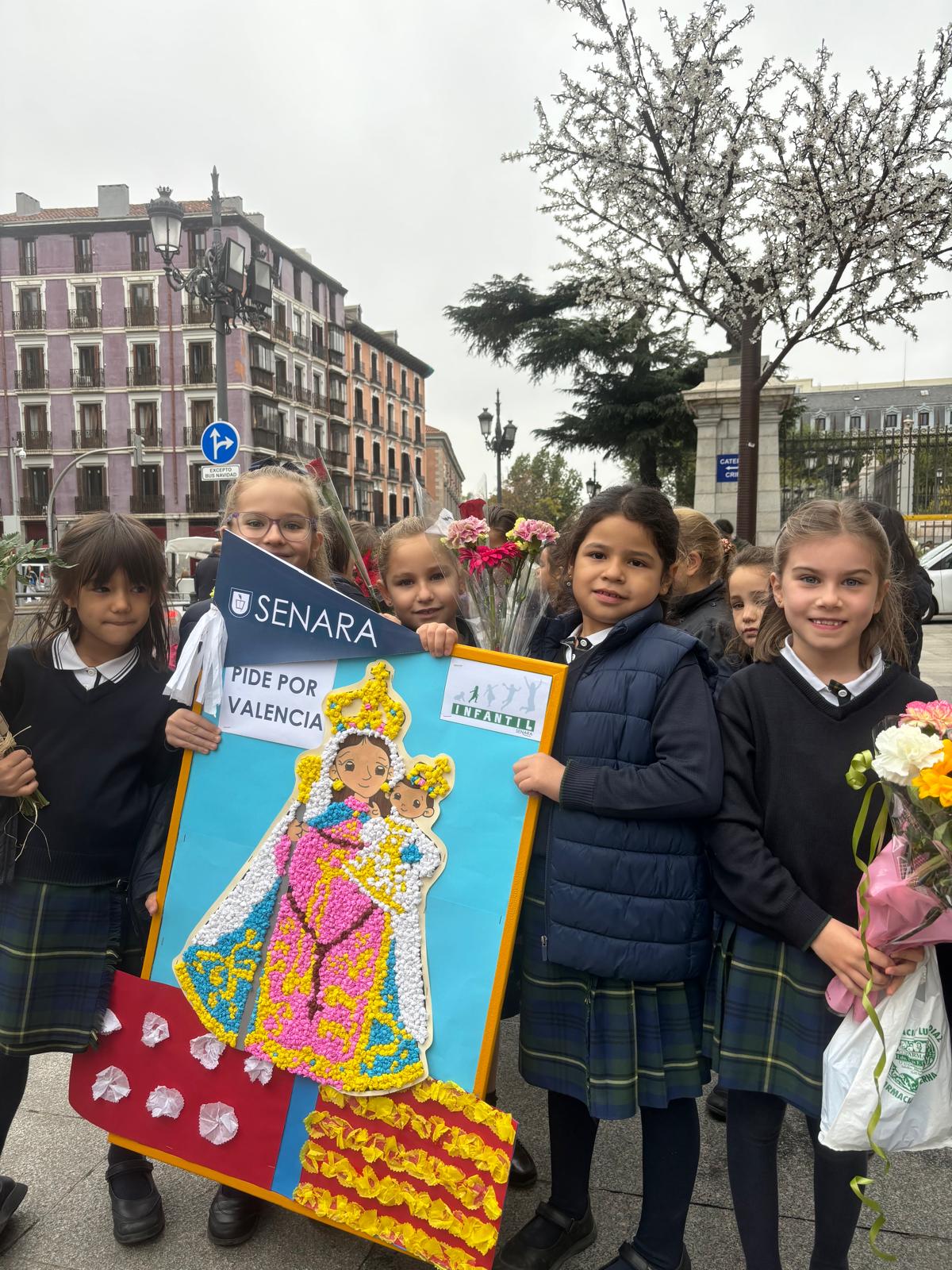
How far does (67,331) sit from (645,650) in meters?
45.2

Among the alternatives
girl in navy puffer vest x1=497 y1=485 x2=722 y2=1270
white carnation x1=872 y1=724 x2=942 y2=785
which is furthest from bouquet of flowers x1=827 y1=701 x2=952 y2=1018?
girl in navy puffer vest x1=497 y1=485 x2=722 y2=1270

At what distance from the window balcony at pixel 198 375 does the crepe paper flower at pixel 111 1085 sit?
40.3m

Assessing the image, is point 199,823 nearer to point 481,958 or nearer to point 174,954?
point 174,954

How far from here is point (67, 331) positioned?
39.8 m

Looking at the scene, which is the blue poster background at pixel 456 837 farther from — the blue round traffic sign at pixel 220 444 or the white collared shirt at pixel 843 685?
the blue round traffic sign at pixel 220 444

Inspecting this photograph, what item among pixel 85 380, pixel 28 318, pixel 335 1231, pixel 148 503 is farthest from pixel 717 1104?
pixel 28 318

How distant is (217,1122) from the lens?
1.96 metres

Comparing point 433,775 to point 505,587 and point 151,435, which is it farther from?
point 151,435

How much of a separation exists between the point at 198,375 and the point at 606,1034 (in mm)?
41601

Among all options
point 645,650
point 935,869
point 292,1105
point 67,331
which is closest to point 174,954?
point 292,1105

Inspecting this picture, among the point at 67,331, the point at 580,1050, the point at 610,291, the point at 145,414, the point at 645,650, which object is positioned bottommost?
the point at 580,1050

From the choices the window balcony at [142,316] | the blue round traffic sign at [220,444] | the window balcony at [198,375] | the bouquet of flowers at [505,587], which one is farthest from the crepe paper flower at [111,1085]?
the window balcony at [142,316]

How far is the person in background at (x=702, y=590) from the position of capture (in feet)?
9.77

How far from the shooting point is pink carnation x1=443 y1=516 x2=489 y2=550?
2.03 metres
